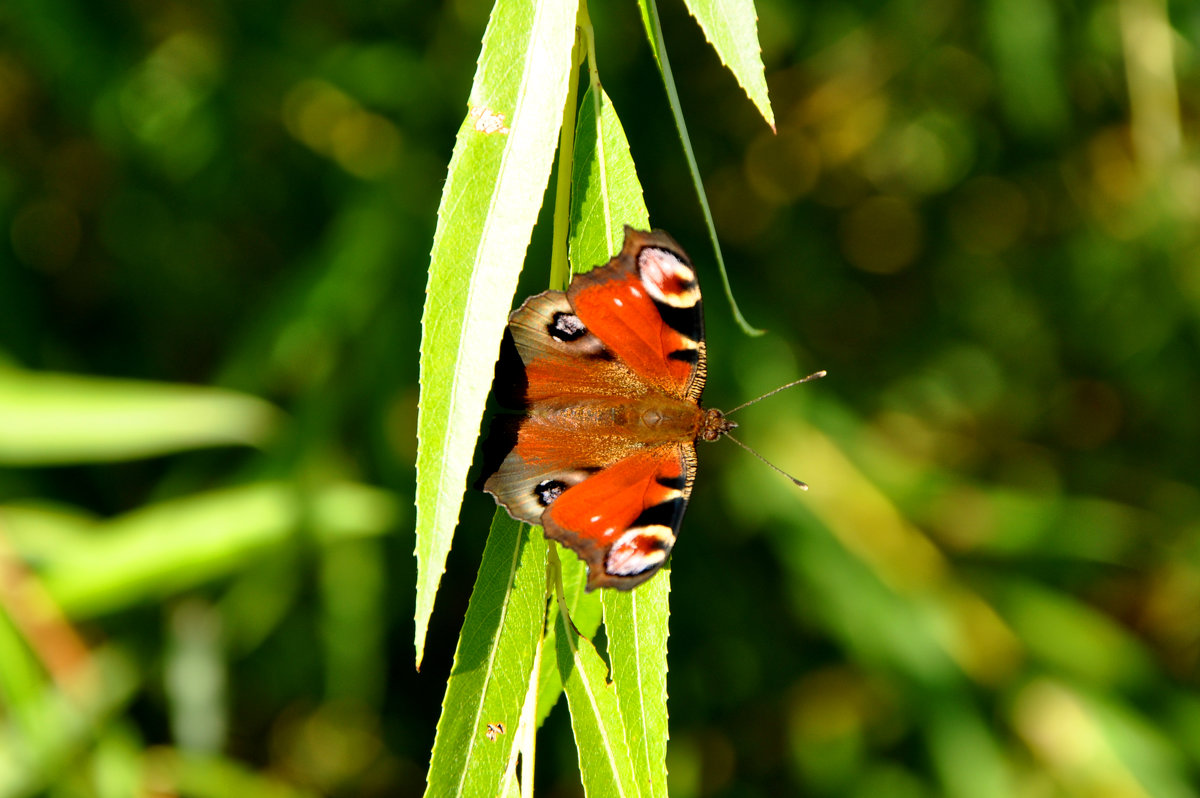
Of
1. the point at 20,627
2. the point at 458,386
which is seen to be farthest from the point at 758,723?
the point at 458,386

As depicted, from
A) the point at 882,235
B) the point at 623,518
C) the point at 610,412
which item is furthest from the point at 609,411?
the point at 882,235

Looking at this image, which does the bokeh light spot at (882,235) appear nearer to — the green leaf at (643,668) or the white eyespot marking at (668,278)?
the white eyespot marking at (668,278)

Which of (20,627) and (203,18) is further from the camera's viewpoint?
(203,18)

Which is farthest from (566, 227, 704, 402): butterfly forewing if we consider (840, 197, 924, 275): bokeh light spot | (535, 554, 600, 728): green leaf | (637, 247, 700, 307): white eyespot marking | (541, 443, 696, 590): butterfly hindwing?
(840, 197, 924, 275): bokeh light spot

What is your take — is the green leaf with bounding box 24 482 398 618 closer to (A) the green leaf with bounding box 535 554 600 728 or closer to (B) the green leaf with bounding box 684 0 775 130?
(A) the green leaf with bounding box 535 554 600 728

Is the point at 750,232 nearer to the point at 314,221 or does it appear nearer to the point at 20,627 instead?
the point at 314,221

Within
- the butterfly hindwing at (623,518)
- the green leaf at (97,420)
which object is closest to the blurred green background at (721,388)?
the green leaf at (97,420)

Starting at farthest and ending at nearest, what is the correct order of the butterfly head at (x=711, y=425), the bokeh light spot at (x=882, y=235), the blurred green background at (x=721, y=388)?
the bokeh light spot at (x=882, y=235) → the blurred green background at (x=721, y=388) → the butterfly head at (x=711, y=425)
